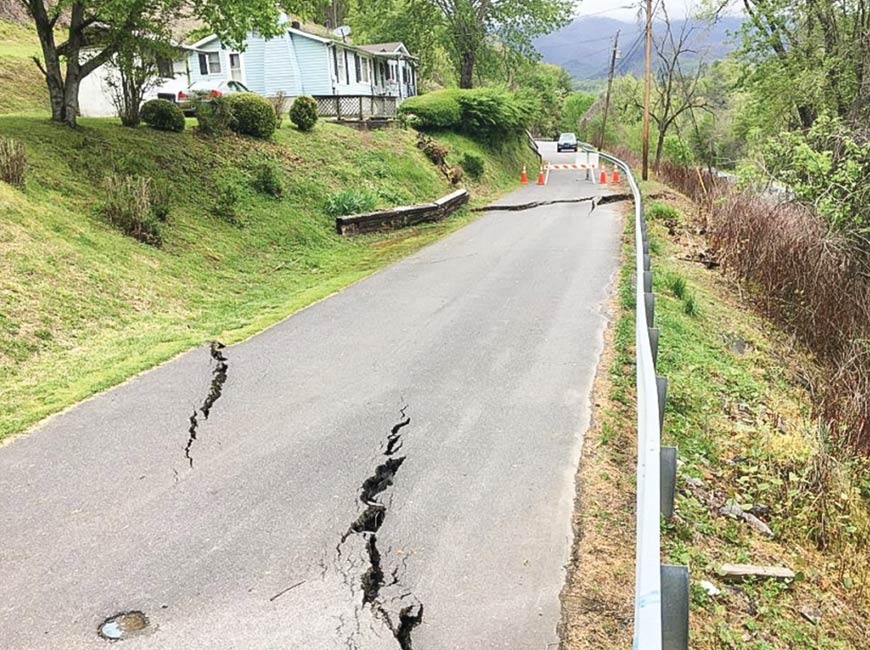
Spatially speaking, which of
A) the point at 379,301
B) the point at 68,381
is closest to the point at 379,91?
the point at 379,301

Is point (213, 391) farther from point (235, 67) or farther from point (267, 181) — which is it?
point (235, 67)

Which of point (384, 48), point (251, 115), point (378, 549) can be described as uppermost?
point (384, 48)

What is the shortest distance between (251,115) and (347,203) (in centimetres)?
383

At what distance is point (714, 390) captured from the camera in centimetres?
700

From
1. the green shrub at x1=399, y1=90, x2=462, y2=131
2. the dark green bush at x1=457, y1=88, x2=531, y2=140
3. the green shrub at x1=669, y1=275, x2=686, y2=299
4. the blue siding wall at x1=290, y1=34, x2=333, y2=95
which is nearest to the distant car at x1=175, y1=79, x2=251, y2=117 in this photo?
the green shrub at x1=399, y1=90, x2=462, y2=131

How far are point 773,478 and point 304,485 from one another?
3.68 m

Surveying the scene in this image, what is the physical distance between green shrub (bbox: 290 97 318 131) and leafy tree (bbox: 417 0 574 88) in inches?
871

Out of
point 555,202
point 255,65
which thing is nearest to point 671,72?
point 555,202

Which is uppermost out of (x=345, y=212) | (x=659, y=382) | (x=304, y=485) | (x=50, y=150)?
(x=50, y=150)

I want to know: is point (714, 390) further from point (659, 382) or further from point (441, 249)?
point (441, 249)

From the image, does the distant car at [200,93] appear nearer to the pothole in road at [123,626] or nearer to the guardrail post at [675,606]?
the pothole in road at [123,626]

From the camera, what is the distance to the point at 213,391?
6.45m

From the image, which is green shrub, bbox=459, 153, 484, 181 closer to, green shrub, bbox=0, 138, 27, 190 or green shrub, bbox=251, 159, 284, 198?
green shrub, bbox=251, 159, 284, 198

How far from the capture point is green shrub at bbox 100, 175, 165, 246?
11.0 metres
